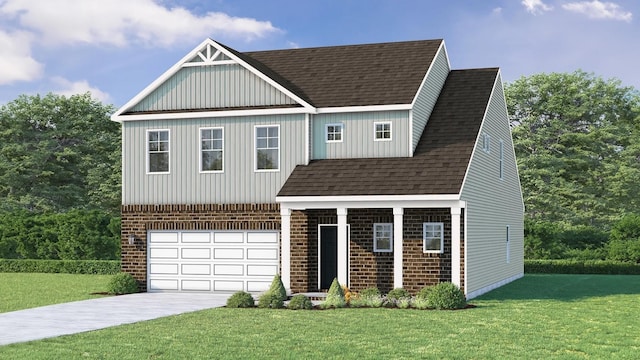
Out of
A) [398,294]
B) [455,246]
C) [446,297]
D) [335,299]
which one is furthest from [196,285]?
[446,297]

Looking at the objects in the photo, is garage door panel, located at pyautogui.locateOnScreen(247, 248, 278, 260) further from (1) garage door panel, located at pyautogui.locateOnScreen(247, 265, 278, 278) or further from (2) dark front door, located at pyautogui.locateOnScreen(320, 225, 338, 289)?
(2) dark front door, located at pyautogui.locateOnScreen(320, 225, 338, 289)

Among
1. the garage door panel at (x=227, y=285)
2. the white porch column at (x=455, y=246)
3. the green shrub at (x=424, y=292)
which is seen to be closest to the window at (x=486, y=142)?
the white porch column at (x=455, y=246)

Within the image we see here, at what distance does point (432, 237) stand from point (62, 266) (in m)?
23.4

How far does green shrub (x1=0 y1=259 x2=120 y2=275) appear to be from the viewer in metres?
40.9

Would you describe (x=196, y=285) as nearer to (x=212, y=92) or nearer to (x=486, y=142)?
(x=212, y=92)

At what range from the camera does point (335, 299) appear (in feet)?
74.6

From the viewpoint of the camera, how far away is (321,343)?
1567cm

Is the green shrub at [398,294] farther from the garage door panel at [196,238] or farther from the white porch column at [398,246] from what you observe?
the garage door panel at [196,238]

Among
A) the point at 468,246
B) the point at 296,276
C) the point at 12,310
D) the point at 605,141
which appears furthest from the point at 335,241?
the point at 605,141

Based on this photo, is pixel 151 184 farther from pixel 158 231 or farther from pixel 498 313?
Answer: pixel 498 313

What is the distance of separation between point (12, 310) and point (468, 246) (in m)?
12.7

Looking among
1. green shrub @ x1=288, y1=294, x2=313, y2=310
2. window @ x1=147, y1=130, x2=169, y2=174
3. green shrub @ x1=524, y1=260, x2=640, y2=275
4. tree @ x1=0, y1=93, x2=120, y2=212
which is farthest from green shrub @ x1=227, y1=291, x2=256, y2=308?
tree @ x1=0, y1=93, x2=120, y2=212

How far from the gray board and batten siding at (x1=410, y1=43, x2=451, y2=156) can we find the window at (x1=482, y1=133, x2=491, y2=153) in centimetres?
196

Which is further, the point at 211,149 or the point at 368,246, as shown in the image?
the point at 211,149
